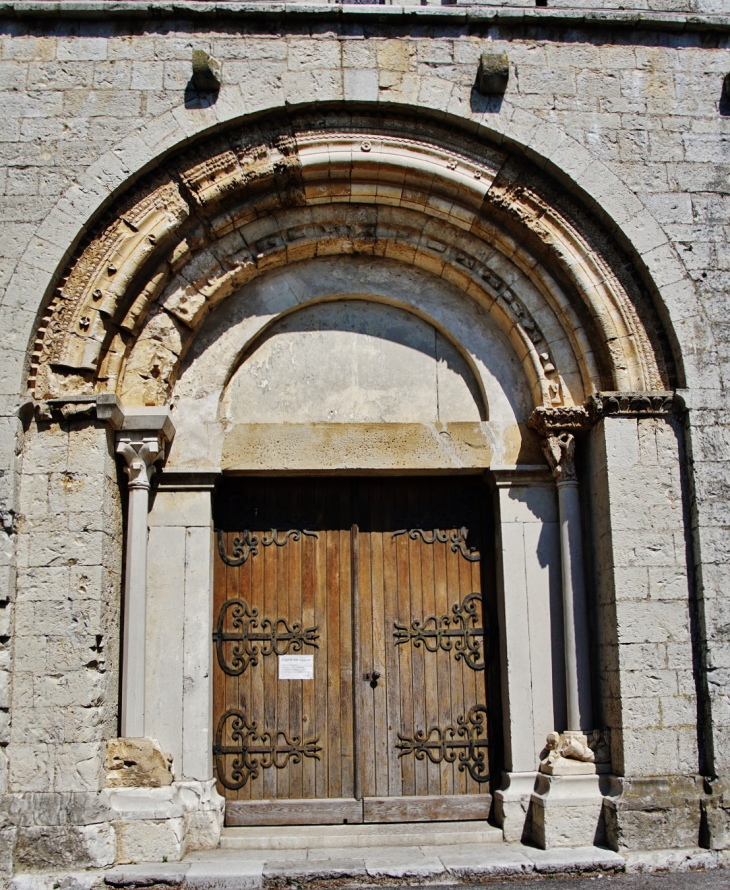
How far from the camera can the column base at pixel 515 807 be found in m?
5.49

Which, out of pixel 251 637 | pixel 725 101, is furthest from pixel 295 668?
pixel 725 101

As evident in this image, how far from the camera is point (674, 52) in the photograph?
5.99 meters

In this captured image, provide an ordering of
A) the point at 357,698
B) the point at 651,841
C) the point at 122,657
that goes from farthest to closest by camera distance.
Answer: the point at 357,698 → the point at 122,657 → the point at 651,841

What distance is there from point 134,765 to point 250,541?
156 centimetres

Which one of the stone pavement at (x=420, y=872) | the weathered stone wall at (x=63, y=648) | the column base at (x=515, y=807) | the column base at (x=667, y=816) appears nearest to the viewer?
the stone pavement at (x=420, y=872)

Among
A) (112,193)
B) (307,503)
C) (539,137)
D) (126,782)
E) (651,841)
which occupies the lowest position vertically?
(651,841)

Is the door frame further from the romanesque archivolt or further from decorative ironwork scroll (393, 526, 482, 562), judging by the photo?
the romanesque archivolt

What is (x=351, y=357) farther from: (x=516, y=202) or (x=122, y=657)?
(x=122, y=657)

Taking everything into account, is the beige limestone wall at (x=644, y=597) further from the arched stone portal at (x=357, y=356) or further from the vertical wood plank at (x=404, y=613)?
the vertical wood plank at (x=404, y=613)

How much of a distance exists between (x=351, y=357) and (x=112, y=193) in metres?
1.86

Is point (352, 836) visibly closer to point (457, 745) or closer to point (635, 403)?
point (457, 745)

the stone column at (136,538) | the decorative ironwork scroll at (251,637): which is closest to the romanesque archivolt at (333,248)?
the stone column at (136,538)

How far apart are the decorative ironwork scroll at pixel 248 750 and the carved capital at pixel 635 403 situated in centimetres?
278

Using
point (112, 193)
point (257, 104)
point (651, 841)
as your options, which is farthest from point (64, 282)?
point (651, 841)
